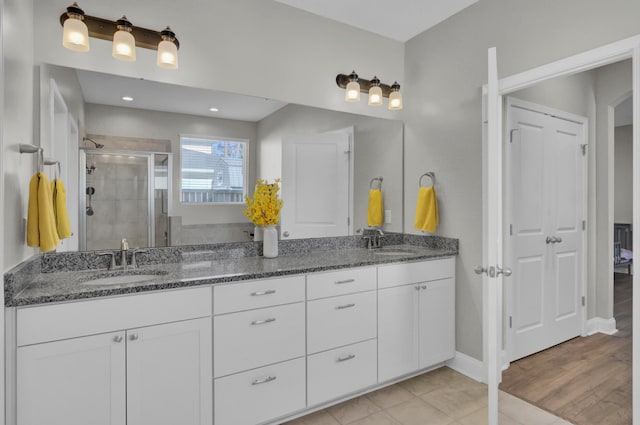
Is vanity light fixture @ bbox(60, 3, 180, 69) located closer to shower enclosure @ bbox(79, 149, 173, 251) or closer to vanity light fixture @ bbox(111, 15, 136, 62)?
vanity light fixture @ bbox(111, 15, 136, 62)

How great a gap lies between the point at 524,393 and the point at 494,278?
114 cm

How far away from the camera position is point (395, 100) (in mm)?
2893

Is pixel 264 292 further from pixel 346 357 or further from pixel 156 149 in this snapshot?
pixel 156 149

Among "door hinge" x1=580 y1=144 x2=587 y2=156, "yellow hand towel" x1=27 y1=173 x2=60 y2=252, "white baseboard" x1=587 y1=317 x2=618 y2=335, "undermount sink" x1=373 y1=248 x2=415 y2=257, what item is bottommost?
"white baseboard" x1=587 y1=317 x2=618 y2=335

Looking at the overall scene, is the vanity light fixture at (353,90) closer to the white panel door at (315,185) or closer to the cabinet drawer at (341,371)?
the white panel door at (315,185)

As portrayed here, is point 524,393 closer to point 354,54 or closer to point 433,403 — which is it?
point 433,403

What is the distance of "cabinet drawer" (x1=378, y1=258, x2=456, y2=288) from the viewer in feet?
7.75

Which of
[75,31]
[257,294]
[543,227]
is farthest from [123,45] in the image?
[543,227]

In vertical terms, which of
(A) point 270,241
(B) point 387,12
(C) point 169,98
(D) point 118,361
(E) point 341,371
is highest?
(B) point 387,12

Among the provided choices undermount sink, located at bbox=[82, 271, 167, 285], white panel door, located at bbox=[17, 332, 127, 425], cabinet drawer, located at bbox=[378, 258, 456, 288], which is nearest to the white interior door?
cabinet drawer, located at bbox=[378, 258, 456, 288]

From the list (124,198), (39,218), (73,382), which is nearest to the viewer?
(73,382)

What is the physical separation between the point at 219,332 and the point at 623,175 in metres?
6.31

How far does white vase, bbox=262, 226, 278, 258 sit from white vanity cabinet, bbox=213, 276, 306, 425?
447 millimetres

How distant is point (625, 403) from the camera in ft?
7.39
